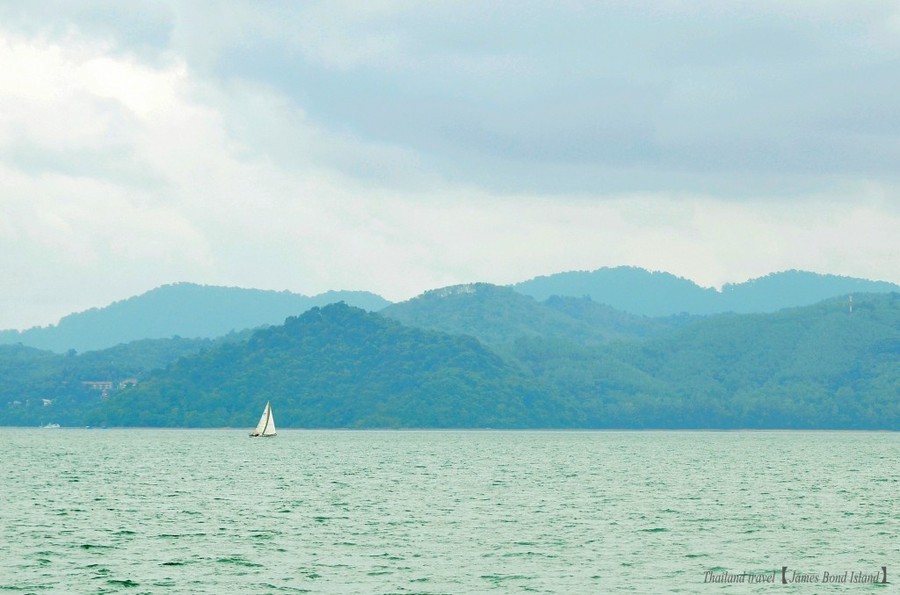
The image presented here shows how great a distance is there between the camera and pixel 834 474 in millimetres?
173875

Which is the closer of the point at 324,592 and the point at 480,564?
the point at 324,592

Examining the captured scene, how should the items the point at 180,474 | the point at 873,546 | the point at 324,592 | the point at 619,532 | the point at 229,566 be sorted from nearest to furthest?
the point at 324,592 → the point at 229,566 → the point at 873,546 → the point at 619,532 → the point at 180,474

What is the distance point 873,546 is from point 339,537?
35309 millimetres

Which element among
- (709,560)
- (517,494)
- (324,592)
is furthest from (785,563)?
(517,494)

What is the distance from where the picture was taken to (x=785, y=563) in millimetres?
77125

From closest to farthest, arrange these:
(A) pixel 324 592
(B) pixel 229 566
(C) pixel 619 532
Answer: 1. (A) pixel 324 592
2. (B) pixel 229 566
3. (C) pixel 619 532

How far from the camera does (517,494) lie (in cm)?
12975

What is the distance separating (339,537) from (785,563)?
3022cm

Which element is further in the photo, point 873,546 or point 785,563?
point 873,546

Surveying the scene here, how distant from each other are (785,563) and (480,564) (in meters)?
17.8

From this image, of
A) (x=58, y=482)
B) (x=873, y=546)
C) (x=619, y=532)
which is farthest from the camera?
(x=58, y=482)

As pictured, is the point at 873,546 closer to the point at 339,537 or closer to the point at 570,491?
the point at 339,537

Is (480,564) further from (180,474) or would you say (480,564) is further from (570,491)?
(180,474)

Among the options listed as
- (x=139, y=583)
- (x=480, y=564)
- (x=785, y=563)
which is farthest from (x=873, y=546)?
(x=139, y=583)
